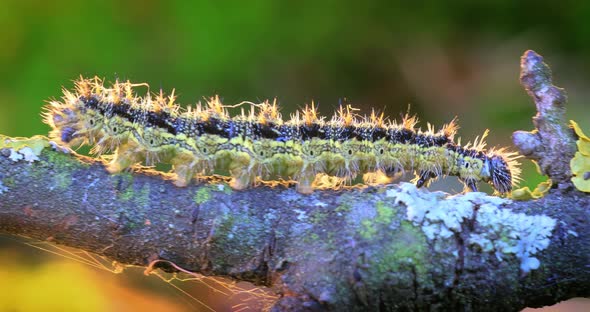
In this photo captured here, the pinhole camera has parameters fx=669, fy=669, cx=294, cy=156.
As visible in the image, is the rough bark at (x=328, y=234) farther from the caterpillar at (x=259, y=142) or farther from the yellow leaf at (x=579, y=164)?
the caterpillar at (x=259, y=142)

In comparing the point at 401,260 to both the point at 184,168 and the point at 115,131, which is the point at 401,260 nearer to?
the point at 184,168

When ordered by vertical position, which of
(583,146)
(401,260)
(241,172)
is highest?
(583,146)

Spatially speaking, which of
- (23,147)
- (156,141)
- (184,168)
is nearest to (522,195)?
(184,168)

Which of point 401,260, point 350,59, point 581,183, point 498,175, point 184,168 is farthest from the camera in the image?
point 350,59

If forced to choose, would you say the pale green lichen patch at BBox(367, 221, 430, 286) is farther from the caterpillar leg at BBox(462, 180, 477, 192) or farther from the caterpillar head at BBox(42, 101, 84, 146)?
the caterpillar head at BBox(42, 101, 84, 146)

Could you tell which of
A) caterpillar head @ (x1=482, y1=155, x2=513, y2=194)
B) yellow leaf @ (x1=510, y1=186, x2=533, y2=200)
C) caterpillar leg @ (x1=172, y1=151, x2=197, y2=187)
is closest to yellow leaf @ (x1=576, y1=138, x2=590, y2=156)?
yellow leaf @ (x1=510, y1=186, x2=533, y2=200)

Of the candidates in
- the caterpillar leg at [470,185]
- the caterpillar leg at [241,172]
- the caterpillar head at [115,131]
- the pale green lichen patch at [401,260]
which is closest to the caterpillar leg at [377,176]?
the caterpillar leg at [470,185]

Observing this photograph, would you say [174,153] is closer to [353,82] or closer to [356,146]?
[356,146]
